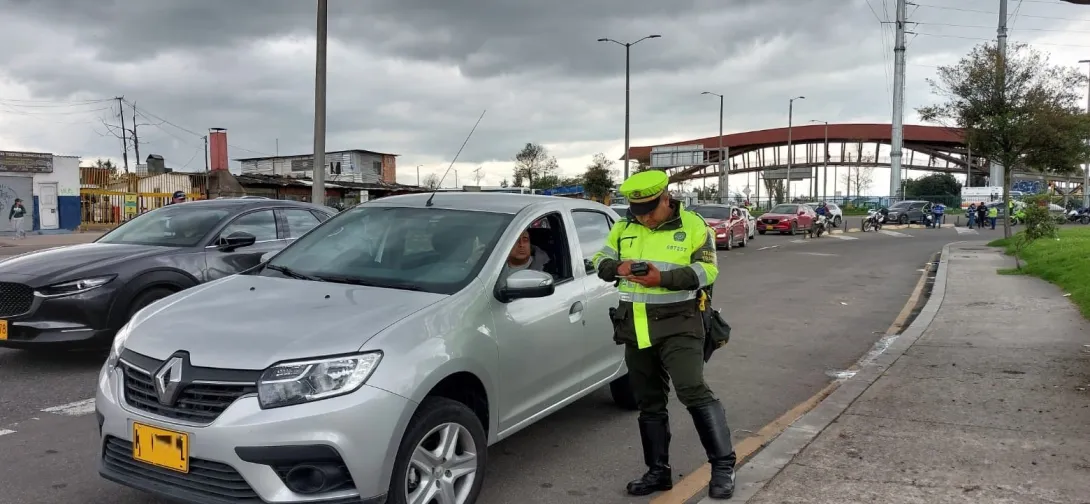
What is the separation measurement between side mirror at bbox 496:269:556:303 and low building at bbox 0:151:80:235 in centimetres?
3433

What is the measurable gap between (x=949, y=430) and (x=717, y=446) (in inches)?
82.7

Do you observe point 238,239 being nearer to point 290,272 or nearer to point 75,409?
point 75,409

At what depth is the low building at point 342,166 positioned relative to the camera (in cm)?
6488

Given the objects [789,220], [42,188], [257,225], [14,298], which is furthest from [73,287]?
[42,188]

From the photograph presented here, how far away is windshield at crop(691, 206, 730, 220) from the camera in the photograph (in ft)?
82.5

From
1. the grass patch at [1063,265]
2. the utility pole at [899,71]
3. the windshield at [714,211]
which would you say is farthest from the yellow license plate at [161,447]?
the utility pole at [899,71]

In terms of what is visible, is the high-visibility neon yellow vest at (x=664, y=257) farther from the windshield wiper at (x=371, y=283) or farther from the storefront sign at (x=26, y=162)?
the storefront sign at (x=26, y=162)

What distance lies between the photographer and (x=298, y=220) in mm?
8641

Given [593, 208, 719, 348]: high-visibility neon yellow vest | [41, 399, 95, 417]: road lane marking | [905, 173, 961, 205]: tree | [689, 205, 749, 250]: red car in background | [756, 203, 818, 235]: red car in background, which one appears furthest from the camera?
[905, 173, 961, 205]: tree

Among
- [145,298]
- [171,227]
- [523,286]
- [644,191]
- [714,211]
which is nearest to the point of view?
[644,191]

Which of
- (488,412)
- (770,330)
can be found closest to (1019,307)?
(770,330)

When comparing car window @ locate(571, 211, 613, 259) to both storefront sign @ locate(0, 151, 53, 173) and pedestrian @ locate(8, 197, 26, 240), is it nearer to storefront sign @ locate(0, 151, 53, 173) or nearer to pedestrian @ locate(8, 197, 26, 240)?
pedestrian @ locate(8, 197, 26, 240)

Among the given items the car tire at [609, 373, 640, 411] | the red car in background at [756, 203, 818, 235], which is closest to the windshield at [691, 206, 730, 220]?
the red car in background at [756, 203, 818, 235]

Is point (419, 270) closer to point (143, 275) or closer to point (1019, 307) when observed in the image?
point (143, 275)
